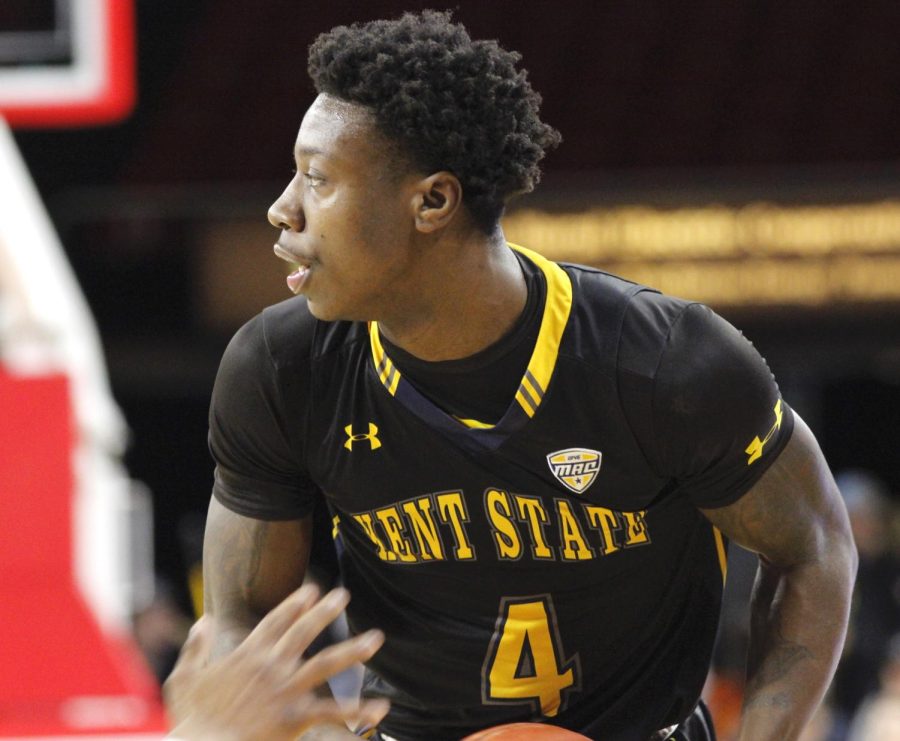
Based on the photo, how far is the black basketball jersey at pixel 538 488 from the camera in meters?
2.56

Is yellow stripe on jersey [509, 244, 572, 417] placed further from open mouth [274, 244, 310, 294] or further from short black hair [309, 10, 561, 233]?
open mouth [274, 244, 310, 294]

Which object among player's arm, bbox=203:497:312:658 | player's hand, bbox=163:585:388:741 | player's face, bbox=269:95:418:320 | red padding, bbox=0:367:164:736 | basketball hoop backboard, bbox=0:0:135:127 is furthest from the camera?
basketball hoop backboard, bbox=0:0:135:127

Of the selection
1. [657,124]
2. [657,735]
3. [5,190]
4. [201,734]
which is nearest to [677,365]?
[657,735]

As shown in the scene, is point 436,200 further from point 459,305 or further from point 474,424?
point 474,424

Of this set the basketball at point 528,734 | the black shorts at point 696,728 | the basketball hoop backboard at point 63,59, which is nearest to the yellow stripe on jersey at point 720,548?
the black shorts at point 696,728

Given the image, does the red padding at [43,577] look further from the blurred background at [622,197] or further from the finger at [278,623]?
the blurred background at [622,197]

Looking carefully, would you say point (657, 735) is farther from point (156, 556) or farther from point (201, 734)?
point (156, 556)

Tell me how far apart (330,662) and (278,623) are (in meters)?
0.08

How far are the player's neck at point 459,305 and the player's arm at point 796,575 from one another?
0.48 metres

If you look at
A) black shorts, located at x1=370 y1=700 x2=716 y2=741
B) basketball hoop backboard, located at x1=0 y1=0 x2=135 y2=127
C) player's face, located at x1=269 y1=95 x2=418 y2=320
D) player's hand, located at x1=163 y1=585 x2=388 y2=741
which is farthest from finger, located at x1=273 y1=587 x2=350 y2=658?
basketball hoop backboard, located at x1=0 y1=0 x2=135 y2=127

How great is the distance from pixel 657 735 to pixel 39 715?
2.67m

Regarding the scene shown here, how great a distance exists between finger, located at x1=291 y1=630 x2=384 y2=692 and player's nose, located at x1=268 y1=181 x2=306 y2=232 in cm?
75

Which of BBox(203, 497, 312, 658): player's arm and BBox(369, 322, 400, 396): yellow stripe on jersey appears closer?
BBox(369, 322, 400, 396): yellow stripe on jersey

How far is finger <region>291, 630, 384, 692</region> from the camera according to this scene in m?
1.86
